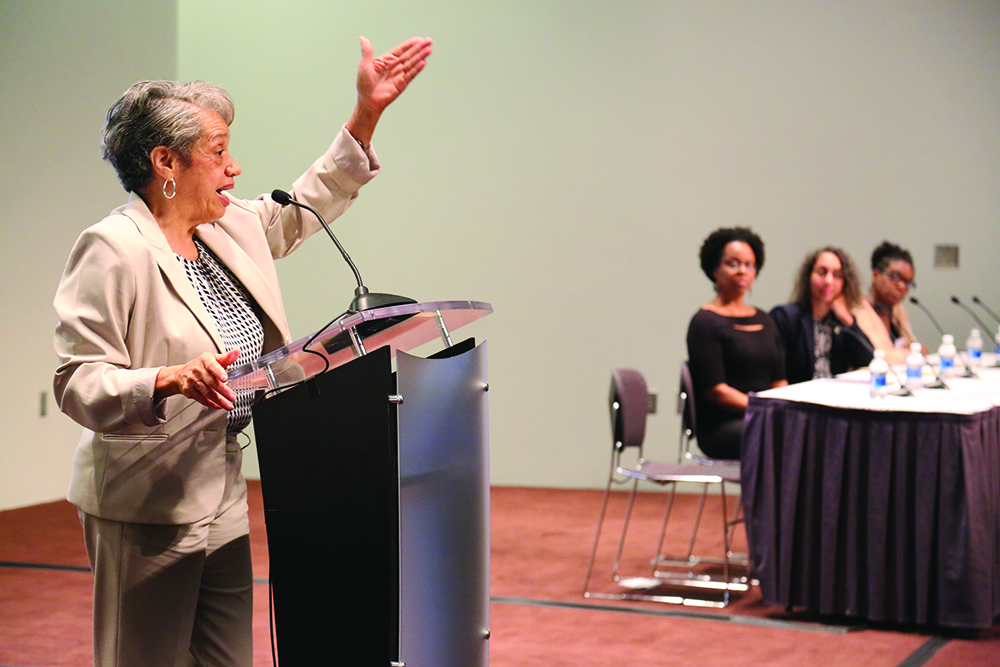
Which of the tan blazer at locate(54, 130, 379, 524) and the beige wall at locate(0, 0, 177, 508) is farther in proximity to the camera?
the beige wall at locate(0, 0, 177, 508)

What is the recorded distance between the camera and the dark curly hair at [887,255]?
622 cm

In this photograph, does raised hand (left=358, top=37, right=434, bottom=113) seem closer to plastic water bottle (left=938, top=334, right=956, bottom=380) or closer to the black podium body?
the black podium body

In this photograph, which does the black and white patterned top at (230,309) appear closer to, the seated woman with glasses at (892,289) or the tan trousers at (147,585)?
the tan trousers at (147,585)

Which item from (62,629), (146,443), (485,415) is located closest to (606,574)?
(62,629)

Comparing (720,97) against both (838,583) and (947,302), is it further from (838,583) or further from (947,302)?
(838,583)

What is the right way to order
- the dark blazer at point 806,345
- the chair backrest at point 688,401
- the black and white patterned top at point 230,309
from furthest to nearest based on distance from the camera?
the dark blazer at point 806,345 → the chair backrest at point 688,401 → the black and white patterned top at point 230,309

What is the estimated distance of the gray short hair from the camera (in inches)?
65.9

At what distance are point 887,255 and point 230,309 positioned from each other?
17.2 ft

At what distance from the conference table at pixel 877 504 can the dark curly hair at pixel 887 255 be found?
8.22 ft

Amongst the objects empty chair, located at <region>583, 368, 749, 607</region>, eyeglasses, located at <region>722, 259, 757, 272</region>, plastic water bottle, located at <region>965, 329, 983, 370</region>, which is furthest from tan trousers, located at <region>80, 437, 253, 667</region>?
plastic water bottle, located at <region>965, 329, 983, 370</region>

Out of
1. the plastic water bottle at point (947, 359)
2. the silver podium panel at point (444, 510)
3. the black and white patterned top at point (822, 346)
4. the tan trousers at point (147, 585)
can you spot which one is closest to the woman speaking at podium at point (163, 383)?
the tan trousers at point (147, 585)

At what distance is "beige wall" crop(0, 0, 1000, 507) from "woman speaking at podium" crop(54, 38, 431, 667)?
4.77 m

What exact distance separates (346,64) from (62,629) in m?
4.23

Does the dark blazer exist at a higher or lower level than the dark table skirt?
higher
